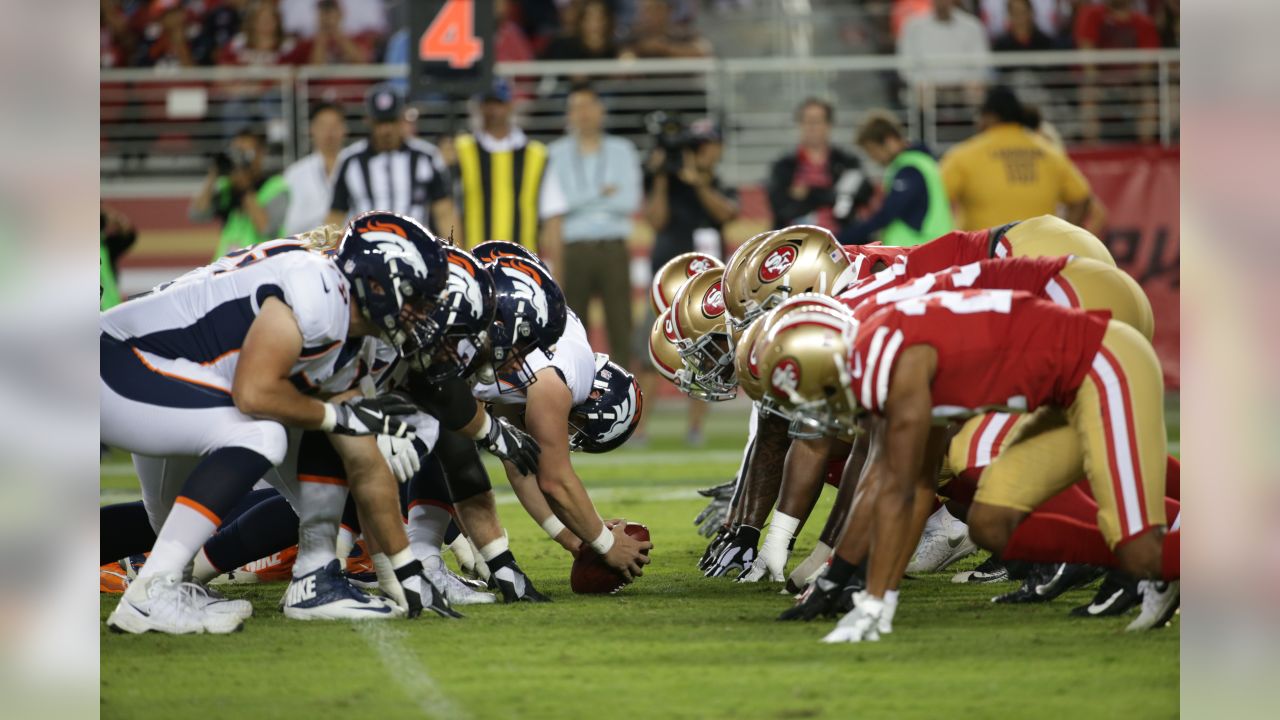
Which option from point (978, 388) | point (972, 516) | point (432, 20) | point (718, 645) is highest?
point (432, 20)

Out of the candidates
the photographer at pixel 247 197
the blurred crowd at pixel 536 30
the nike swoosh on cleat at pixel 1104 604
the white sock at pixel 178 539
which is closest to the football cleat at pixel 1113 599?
the nike swoosh on cleat at pixel 1104 604

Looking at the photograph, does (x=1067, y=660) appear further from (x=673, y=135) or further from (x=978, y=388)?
(x=673, y=135)

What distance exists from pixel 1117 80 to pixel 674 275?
887 cm

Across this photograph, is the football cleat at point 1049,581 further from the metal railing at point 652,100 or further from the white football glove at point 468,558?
the metal railing at point 652,100

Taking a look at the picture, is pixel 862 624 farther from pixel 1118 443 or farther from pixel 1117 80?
pixel 1117 80

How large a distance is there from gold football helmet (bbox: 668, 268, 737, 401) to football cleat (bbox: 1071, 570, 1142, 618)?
1.56 metres

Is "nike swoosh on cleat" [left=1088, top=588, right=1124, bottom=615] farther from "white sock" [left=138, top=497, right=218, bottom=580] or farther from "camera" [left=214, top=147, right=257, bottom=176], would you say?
"camera" [left=214, top=147, right=257, bottom=176]

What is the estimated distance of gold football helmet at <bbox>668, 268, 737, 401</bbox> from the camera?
601 cm

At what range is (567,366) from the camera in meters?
5.72
